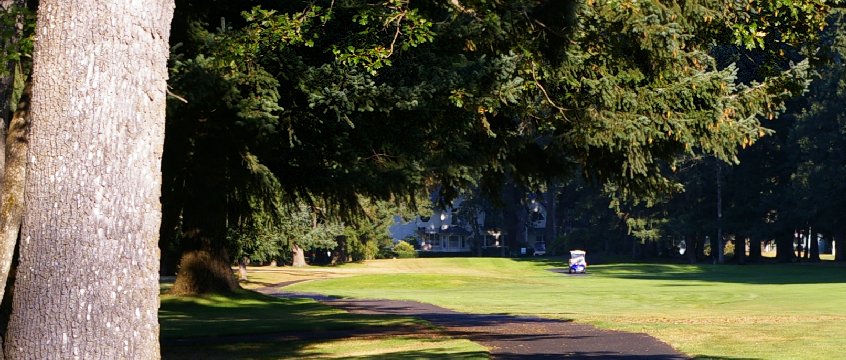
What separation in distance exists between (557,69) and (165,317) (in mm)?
13208

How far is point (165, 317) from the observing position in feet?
90.3

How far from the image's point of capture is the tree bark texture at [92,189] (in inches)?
211

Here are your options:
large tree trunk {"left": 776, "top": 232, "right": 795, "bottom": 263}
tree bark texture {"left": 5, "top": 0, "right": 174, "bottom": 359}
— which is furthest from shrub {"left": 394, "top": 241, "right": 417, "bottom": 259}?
tree bark texture {"left": 5, "top": 0, "right": 174, "bottom": 359}

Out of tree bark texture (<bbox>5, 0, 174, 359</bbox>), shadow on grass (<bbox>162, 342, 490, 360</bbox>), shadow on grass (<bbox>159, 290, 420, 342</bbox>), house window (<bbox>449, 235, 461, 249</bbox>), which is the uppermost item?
house window (<bbox>449, 235, 461, 249</bbox>)

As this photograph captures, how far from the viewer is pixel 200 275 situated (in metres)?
33.5

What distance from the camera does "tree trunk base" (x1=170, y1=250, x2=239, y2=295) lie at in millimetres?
33250

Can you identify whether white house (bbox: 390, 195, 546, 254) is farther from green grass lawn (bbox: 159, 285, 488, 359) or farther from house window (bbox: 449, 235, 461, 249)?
green grass lawn (bbox: 159, 285, 488, 359)

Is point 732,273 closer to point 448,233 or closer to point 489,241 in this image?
point 448,233

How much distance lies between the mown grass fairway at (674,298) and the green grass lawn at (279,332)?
14.6ft

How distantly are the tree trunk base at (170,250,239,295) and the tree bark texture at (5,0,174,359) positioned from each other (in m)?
27.9

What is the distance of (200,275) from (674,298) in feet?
55.8

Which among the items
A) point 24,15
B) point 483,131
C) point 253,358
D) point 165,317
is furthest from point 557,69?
point 165,317

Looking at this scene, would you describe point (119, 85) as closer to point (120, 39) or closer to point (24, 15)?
point (120, 39)

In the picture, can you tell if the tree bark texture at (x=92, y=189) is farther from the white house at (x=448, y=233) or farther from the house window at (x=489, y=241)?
the house window at (x=489, y=241)
